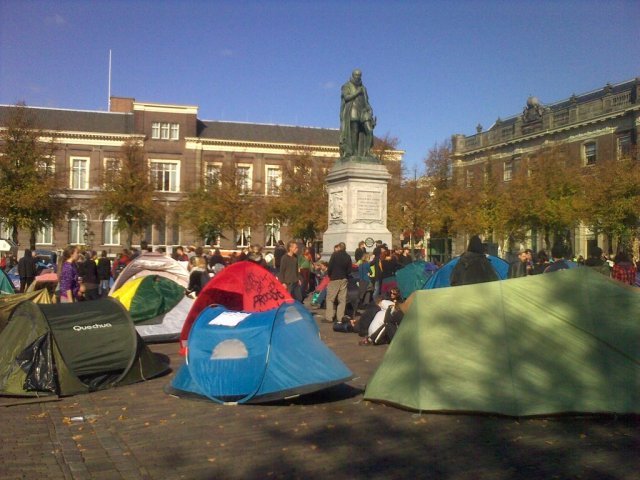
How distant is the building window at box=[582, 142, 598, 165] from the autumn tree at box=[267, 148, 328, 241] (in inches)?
695

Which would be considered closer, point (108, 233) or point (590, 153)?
point (590, 153)

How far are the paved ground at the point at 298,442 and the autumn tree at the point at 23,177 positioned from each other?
1156 inches

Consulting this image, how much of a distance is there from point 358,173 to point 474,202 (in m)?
24.5

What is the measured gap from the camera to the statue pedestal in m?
22.3

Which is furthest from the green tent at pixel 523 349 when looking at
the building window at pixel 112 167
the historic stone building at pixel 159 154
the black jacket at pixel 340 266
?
the historic stone building at pixel 159 154

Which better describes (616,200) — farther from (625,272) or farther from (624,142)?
(625,272)

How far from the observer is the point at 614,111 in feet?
152

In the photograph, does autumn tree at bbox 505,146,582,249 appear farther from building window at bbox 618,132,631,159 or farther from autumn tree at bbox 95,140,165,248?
autumn tree at bbox 95,140,165,248

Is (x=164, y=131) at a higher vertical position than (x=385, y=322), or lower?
higher

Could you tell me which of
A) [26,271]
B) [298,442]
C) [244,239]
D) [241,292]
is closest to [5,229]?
[26,271]

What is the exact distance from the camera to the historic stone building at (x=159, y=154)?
6122 cm

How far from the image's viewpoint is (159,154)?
209 ft

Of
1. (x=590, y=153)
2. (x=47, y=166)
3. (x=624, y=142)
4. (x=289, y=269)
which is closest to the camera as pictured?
(x=289, y=269)

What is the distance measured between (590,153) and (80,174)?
134ft
